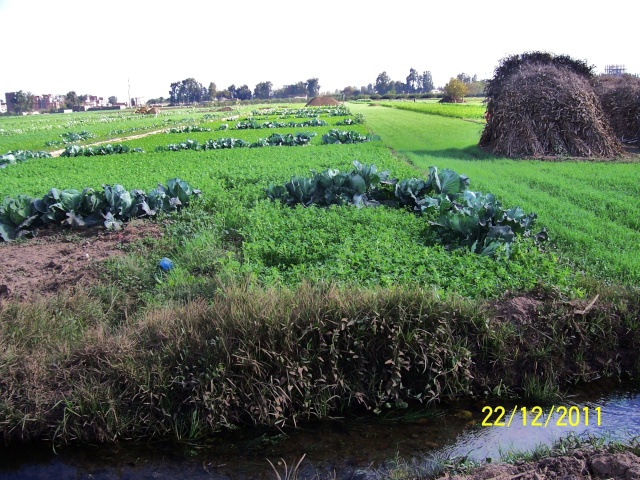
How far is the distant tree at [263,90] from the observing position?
122 meters

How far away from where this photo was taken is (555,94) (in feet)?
49.4

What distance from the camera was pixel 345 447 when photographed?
12.6 feet

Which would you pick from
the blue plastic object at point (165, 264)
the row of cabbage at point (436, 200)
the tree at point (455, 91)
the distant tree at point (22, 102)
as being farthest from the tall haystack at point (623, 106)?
the distant tree at point (22, 102)

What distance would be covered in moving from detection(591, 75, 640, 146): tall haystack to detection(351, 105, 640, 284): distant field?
4.72 m

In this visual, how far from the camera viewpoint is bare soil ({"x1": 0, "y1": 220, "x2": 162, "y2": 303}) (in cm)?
590

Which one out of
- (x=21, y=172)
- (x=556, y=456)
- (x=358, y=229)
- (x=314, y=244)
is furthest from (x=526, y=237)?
(x=21, y=172)

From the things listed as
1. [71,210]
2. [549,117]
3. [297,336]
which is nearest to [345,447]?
[297,336]

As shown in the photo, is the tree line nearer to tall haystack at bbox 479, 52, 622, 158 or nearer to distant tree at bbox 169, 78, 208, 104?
distant tree at bbox 169, 78, 208, 104

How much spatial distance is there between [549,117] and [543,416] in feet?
42.4

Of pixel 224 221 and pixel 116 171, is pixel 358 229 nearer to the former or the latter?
pixel 224 221

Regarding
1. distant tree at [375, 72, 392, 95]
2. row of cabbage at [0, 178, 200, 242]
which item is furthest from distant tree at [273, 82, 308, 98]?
row of cabbage at [0, 178, 200, 242]

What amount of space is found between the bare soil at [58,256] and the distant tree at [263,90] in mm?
119429

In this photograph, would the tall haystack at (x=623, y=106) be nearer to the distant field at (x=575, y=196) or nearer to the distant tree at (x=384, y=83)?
the distant field at (x=575, y=196)

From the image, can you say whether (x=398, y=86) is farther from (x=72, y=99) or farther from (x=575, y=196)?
(x=575, y=196)
